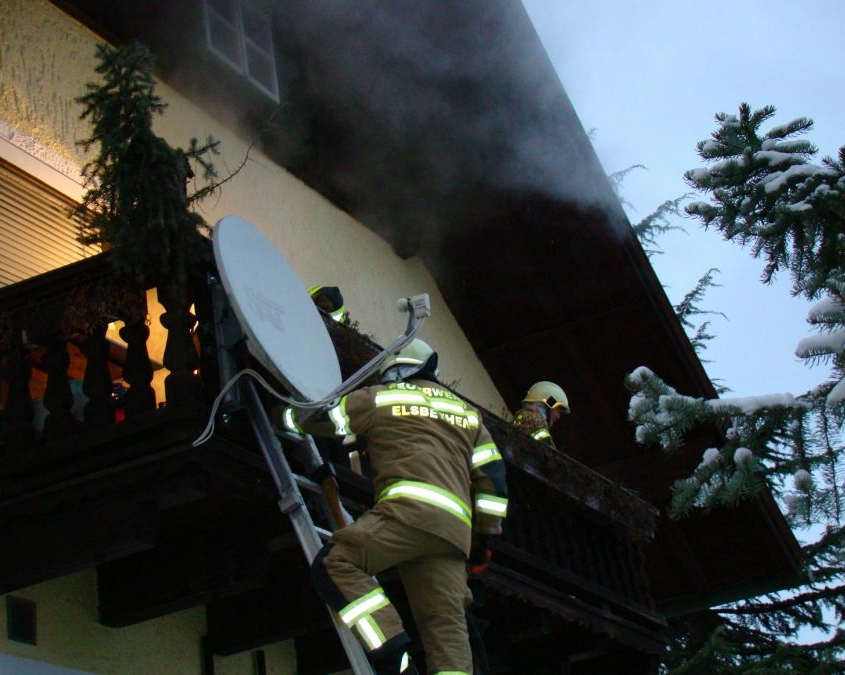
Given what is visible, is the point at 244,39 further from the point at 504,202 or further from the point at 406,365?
the point at 406,365

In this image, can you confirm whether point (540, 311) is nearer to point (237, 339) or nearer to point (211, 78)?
point (211, 78)

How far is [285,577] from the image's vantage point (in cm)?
749

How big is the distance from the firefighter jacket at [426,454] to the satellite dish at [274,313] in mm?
194

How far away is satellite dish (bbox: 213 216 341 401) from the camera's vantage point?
5406mm

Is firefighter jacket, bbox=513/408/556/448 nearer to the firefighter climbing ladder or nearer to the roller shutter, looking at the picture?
the roller shutter

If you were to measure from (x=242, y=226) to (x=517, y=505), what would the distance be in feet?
10.5

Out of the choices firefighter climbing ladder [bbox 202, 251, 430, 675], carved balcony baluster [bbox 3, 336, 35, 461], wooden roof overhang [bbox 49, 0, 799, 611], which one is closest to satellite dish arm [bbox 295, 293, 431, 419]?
firefighter climbing ladder [bbox 202, 251, 430, 675]

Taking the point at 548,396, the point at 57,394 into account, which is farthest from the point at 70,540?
the point at 548,396

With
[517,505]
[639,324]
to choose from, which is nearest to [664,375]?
[639,324]

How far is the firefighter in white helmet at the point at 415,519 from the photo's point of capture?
5.05m

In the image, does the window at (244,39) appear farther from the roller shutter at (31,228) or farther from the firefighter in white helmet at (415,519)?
the firefighter in white helmet at (415,519)

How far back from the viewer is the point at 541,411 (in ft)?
33.1

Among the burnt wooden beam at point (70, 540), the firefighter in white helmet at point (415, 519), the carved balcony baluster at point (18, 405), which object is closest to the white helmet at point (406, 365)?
the firefighter in white helmet at point (415, 519)

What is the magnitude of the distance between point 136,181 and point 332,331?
1320 mm
